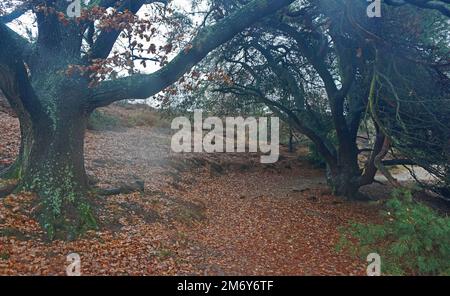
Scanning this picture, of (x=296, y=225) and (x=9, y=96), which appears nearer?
(x=9, y=96)

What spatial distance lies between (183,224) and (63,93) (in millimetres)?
3768

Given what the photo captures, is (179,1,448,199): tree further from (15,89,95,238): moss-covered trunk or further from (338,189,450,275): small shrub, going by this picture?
(15,89,95,238): moss-covered trunk

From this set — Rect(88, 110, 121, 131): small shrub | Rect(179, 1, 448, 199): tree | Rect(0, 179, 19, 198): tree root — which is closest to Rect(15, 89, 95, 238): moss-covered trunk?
Rect(0, 179, 19, 198): tree root

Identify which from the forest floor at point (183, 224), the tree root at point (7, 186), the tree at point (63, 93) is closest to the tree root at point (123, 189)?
the forest floor at point (183, 224)

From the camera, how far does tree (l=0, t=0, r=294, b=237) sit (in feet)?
20.7

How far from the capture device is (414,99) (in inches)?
323

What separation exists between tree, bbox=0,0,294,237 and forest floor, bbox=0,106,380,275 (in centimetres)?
41

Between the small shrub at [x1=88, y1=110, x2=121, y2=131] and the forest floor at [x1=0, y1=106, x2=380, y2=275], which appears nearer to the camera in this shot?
the forest floor at [x1=0, y1=106, x2=380, y2=275]

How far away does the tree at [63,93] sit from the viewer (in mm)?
6297
